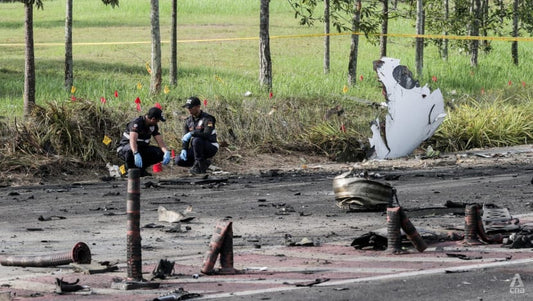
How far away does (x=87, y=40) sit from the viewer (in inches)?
2216

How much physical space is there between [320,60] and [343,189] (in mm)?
34802

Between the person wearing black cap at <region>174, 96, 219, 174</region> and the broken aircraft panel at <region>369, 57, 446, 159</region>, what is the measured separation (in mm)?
3356

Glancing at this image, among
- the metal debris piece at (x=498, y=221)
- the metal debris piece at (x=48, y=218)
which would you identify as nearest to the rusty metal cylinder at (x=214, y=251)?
the metal debris piece at (x=498, y=221)

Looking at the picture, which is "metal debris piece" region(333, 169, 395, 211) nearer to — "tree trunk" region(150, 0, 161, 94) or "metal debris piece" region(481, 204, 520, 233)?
"metal debris piece" region(481, 204, 520, 233)

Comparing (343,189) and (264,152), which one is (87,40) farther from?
(343,189)

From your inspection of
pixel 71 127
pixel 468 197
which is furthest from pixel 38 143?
pixel 468 197

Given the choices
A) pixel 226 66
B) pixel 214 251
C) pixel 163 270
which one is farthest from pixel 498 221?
pixel 226 66

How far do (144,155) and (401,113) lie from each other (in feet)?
17.4

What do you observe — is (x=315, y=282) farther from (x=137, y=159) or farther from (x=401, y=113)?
(x=401, y=113)

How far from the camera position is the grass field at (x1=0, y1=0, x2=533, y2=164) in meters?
21.8

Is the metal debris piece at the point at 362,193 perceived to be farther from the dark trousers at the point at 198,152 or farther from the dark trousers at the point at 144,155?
the dark trousers at the point at 198,152

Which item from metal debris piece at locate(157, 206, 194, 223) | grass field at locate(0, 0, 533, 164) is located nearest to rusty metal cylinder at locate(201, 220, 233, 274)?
metal debris piece at locate(157, 206, 194, 223)

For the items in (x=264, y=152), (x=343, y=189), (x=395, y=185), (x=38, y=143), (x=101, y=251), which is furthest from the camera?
(x=264, y=152)

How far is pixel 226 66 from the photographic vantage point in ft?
152
